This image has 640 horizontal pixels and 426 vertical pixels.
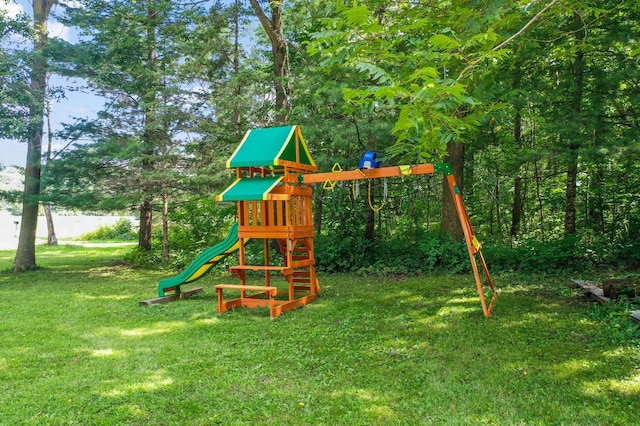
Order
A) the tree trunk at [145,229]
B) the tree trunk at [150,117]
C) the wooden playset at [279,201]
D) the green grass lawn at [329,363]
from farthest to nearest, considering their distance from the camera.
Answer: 1. the tree trunk at [145,229]
2. the tree trunk at [150,117]
3. the wooden playset at [279,201]
4. the green grass lawn at [329,363]

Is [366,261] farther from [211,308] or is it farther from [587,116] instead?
[587,116]

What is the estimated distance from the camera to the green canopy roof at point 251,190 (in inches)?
235

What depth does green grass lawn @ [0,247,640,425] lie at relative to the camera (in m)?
2.95

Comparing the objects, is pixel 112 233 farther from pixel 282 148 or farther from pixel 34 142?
pixel 282 148

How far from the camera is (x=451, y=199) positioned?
8.78 meters

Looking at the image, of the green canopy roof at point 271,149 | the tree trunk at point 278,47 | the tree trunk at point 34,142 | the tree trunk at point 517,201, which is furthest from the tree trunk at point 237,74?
the tree trunk at point 517,201

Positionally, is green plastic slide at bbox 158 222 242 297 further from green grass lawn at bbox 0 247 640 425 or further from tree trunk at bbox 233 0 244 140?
tree trunk at bbox 233 0 244 140

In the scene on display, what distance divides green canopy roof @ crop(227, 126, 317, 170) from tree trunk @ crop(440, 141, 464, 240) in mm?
3273

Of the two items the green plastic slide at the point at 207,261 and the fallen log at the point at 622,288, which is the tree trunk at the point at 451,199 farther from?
the green plastic slide at the point at 207,261

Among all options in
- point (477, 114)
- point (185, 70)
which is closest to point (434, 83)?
point (477, 114)

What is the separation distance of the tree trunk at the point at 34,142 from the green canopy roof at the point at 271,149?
A: 618 cm

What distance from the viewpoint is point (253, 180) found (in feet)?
21.4

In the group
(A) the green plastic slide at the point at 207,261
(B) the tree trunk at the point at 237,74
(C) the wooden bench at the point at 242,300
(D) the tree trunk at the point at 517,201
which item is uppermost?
(B) the tree trunk at the point at 237,74

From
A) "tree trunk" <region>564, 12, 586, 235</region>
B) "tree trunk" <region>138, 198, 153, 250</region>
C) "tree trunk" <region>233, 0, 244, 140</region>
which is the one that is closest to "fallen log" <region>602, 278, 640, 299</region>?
"tree trunk" <region>564, 12, 586, 235</region>
